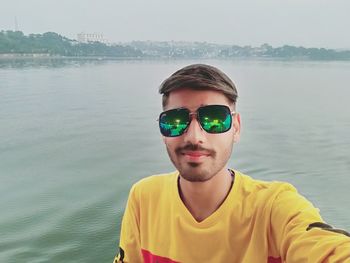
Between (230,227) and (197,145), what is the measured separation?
32cm

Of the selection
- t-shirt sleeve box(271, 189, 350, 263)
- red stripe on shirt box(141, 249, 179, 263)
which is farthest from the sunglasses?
red stripe on shirt box(141, 249, 179, 263)

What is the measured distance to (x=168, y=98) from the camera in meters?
1.57

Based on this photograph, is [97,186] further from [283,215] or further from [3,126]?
[3,126]

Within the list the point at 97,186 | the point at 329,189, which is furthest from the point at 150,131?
the point at 329,189

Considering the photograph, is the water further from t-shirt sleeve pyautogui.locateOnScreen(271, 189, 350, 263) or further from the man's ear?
t-shirt sleeve pyautogui.locateOnScreen(271, 189, 350, 263)

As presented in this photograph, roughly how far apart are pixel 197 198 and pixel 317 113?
19516 mm

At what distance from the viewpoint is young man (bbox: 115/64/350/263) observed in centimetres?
145

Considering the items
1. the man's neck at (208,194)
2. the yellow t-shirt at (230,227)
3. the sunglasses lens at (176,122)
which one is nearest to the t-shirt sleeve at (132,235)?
the yellow t-shirt at (230,227)

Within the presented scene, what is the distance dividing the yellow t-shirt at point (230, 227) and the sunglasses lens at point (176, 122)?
0.83 feet

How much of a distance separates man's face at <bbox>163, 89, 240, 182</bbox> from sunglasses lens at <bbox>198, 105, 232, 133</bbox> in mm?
16

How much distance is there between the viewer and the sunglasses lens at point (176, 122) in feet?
4.99

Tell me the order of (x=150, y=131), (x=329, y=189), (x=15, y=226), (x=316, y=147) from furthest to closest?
(x=150, y=131) < (x=316, y=147) < (x=329, y=189) < (x=15, y=226)

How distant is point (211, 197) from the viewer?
157 cm

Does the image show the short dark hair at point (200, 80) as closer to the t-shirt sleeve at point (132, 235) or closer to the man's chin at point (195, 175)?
the man's chin at point (195, 175)
